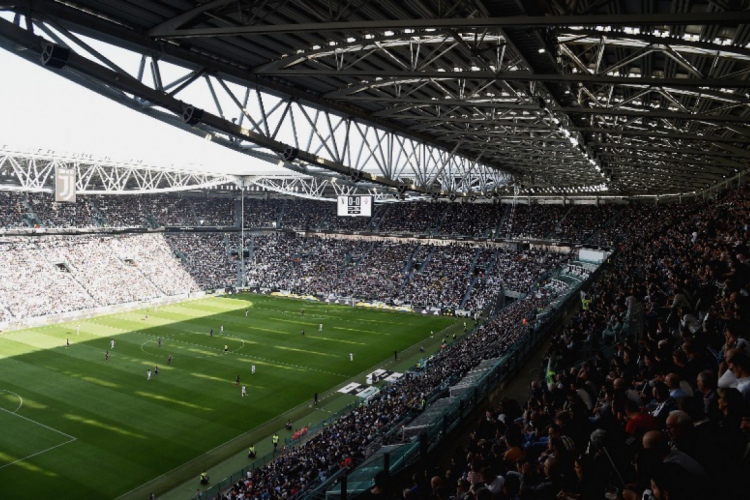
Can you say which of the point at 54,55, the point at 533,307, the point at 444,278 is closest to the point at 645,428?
the point at 54,55

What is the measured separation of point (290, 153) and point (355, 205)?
3212cm

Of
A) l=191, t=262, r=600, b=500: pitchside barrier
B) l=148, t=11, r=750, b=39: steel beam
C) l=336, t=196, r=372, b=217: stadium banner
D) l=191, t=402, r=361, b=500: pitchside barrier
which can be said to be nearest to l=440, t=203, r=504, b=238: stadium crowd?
l=336, t=196, r=372, b=217: stadium banner

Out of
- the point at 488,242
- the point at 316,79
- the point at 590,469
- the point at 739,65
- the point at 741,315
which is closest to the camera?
the point at 590,469

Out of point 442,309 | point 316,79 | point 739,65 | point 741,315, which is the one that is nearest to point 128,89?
point 316,79

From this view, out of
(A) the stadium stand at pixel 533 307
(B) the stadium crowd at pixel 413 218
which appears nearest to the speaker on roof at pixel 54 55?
(A) the stadium stand at pixel 533 307

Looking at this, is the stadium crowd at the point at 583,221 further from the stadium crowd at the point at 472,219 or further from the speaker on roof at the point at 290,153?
the speaker on roof at the point at 290,153

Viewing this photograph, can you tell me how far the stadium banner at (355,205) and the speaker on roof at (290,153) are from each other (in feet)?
100.0

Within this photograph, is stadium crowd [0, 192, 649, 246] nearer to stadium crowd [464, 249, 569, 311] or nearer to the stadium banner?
stadium crowd [464, 249, 569, 311]

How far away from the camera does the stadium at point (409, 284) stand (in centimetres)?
659

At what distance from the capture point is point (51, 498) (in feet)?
62.3

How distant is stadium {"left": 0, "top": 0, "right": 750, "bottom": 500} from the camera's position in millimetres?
6586

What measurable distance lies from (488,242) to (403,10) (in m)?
53.3

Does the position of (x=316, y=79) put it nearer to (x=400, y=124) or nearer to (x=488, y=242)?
(x=400, y=124)

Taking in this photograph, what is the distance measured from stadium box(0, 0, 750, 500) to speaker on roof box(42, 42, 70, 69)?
0.10ft
